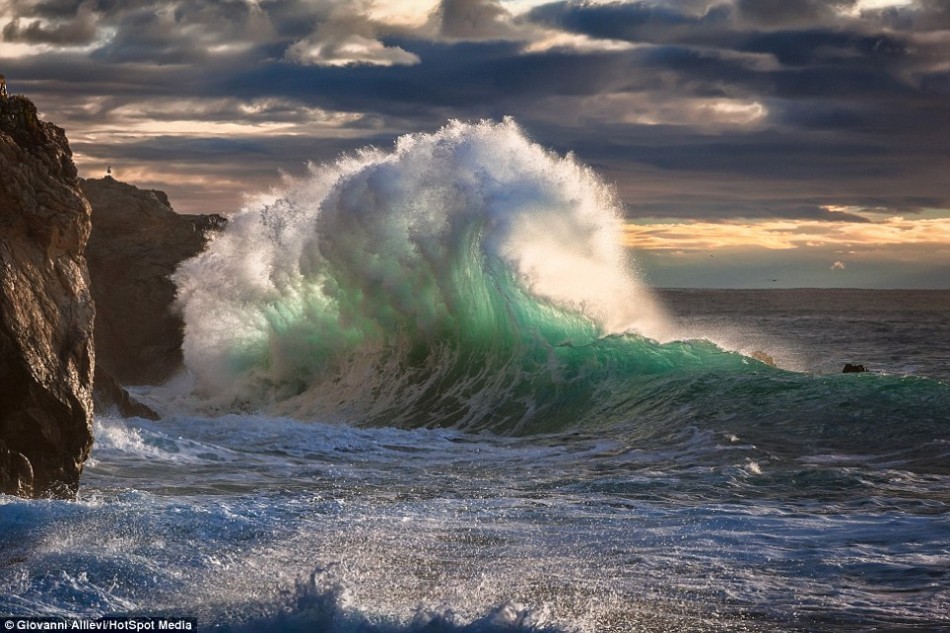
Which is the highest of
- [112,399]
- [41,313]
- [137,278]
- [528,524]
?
[41,313]

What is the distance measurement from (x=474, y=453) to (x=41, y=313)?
6003mm

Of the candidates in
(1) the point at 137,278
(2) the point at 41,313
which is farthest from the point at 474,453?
(1) the point at 137,278

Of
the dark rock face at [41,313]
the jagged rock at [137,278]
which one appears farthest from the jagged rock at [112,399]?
the jagged rock at [137,278]

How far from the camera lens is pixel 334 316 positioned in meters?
22.1

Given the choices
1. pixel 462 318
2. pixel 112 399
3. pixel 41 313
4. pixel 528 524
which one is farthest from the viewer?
pixel 462 318

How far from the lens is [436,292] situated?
20.4 meters

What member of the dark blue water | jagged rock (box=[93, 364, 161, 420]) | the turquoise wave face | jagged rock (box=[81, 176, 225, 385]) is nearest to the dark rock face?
the dark blue water

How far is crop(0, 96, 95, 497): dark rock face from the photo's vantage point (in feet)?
29.0

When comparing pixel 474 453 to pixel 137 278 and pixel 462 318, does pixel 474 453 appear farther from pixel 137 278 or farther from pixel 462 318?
pixel 137 278

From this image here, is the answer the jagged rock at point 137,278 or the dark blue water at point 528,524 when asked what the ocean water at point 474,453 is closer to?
the dark blue water at point 528,524

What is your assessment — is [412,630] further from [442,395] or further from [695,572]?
[442,395]

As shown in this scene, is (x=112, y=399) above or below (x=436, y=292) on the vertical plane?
below

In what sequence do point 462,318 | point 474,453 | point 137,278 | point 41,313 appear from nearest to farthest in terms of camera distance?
point 41,313, point 474,453, point 462,318, point 137,278

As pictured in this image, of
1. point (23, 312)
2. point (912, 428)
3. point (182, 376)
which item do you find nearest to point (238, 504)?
point (23, 312)
